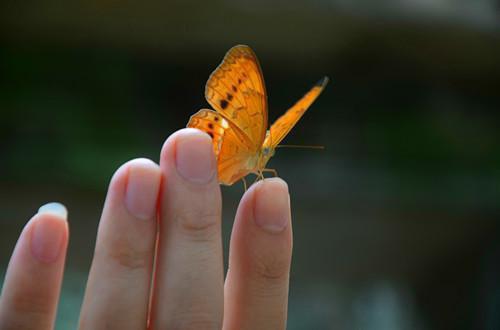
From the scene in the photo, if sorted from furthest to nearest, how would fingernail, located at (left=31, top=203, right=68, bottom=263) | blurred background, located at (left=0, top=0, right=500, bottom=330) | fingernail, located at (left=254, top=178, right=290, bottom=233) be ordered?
blurred background, located at (left=0, top=0, right=500, bottom=330), fingernail, located at (left=254, top=178, right=290, bottom=233), fingernail, located at (left=31, top=203, right=68, bottom=263)

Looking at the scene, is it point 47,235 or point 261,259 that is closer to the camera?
point 47,235

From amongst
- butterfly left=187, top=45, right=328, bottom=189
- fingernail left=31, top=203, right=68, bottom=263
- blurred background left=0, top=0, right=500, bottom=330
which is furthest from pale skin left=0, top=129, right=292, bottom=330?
blurred background left=0, top=0, right=500, bottom=330

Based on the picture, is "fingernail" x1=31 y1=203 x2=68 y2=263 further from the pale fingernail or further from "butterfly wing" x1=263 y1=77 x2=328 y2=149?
"butterfly wing" x1=263 y1=77 x2=328 y2=149

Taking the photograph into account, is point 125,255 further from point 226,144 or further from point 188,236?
point 226,144

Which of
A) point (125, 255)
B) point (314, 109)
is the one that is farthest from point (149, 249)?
point (314, 109)

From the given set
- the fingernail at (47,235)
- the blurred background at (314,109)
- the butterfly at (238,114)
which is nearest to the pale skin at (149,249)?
the fingernail at (47,235)

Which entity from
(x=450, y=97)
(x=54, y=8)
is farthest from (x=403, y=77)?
(x=54, y=8)

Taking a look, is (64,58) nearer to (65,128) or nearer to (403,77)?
(65,128)
